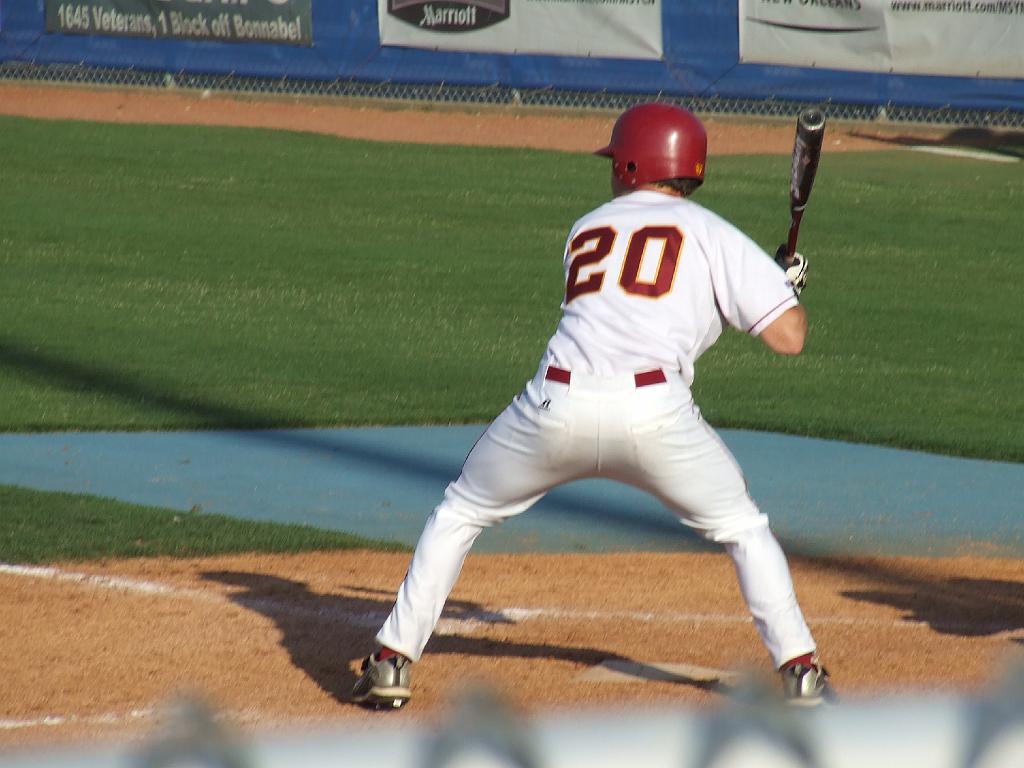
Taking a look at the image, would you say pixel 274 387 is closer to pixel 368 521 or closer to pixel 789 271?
pixel 368 521

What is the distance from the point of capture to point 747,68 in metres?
22.2

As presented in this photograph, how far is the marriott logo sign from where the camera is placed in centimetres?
2316

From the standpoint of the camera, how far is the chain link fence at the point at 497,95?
22.2m

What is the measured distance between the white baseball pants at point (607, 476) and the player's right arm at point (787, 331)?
0.29 metres

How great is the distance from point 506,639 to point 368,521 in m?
1.91

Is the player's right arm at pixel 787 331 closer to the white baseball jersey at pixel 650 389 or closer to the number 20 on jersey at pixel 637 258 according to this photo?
the white baseball jersey at pixel 650 389

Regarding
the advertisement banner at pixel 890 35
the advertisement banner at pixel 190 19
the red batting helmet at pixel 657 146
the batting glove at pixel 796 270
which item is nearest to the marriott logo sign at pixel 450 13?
the advertisement banner at pixel 190 19

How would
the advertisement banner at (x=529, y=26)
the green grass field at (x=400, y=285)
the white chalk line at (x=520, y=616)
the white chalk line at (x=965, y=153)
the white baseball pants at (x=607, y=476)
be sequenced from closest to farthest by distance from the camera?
the white baseball pants at (x=607, y=476), the white chalk line at (x=520, y=616), the green grass field at (x=400, y=285), the white chalk line at (x=965, y=153), the advertisement banner at (x=529, y=26)

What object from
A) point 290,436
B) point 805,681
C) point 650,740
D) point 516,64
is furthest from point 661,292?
point 516,64

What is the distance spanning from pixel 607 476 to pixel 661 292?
0.56m

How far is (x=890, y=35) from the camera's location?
21250 mm

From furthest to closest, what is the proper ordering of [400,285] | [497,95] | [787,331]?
[497,95], [400,285], [787,331]

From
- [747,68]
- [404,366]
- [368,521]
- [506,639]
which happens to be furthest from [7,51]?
[506,639]

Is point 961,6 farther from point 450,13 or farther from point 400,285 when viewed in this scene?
point 400,285
